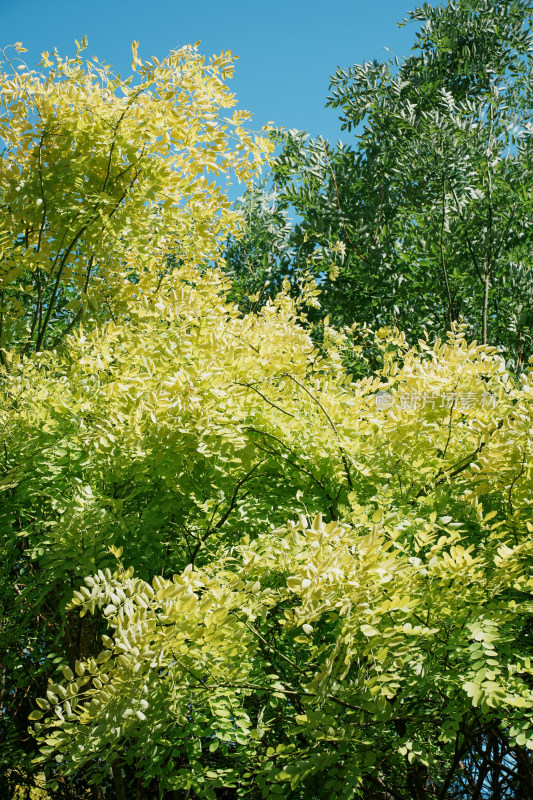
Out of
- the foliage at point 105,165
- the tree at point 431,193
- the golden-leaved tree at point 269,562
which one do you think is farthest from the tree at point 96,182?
the tree at point 431,193

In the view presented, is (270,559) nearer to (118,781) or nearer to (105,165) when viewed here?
(118,781)

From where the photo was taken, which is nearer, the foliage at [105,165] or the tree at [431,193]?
the foliage at [105,165]

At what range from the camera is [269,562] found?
2.20 m

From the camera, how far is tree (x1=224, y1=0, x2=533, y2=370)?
829cm

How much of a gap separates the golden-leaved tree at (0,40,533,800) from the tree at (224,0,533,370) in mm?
5056

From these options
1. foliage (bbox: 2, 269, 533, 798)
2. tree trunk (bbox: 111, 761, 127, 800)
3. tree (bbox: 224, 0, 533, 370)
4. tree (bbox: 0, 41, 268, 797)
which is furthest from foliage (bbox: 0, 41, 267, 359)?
tree (bbox: 224, 0, 533, 370)

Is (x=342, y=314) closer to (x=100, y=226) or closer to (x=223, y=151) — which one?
(x=223, y=151)

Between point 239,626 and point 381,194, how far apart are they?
7.95 meters

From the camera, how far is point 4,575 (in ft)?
10.9

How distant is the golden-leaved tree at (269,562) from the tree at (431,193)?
16.6 feet

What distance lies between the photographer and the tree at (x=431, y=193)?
829 cm

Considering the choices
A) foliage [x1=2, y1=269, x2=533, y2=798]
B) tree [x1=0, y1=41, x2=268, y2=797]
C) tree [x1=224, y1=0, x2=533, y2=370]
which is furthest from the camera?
tree [x1=224, y1=0, x2=533, y2=370]

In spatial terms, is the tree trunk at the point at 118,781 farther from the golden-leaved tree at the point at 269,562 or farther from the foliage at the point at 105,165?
the foliage at the point at 105,165

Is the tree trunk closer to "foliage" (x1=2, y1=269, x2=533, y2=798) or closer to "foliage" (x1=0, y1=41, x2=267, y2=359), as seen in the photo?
"foliage" (x1=2, y1=269, x2=533, y2=798)
